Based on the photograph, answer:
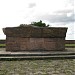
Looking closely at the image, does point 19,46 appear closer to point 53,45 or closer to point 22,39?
point 22,39

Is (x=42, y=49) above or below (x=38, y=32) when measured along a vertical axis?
below

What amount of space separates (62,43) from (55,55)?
62.7 inches

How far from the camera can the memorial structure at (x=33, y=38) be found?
1012cm

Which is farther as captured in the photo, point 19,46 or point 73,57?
point 19,46

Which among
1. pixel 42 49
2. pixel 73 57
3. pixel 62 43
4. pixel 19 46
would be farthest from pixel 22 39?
pixel 73 57

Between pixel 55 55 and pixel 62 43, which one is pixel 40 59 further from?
pixel 62 43

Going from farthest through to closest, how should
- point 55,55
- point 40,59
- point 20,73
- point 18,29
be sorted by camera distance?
1. point 18,29
2. point 55,55
3. point 40,59
4. point 20,73

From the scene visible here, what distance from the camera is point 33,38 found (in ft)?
A: 33.6

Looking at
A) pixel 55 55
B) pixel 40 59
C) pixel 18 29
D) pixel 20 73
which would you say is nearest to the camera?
pixel 20 73

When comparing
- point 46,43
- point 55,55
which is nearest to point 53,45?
point 46,43

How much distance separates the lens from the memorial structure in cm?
1012

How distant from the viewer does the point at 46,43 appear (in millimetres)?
10281

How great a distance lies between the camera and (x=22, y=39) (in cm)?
1020

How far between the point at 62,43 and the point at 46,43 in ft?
2.58
